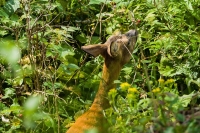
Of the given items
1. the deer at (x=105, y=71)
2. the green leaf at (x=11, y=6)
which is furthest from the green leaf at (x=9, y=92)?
the deer at (x=105, y=71)

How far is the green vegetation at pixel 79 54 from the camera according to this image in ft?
17.1

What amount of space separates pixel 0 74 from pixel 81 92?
771 mm

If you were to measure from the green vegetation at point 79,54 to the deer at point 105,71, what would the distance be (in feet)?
0.57

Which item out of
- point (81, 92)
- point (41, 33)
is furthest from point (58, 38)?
point (81, 92)

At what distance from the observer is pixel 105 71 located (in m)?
5.04

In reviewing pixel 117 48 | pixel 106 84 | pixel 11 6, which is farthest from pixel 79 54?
pixel 106 84

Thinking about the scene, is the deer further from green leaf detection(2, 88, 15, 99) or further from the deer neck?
green leaf detection(2, 88, 15, 99)

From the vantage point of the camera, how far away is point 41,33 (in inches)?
218

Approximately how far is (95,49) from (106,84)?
29 cm

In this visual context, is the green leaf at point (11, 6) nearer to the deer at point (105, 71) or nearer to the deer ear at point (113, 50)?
the deer at point (105, 71)

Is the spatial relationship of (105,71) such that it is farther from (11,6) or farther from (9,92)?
(11,6)

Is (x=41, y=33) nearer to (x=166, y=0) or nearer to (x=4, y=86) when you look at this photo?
(x=4, y=86)

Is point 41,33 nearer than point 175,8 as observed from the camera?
Yes

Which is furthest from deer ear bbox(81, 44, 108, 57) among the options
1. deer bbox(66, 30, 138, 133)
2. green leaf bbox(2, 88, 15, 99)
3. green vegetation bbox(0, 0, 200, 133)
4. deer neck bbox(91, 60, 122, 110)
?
green leaf bbox(2, 88, 15, 99)
